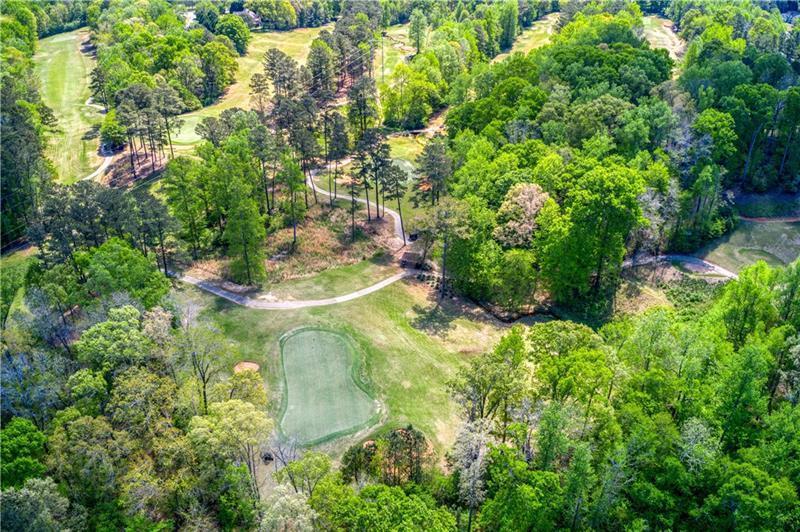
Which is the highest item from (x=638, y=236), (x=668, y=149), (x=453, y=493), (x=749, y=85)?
(x=749, y=85)

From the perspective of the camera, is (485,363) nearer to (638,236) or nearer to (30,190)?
(638,236)

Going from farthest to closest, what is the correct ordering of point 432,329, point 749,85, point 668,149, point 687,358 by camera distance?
point 749,85, point 668,149, point 432,329, point 687,358

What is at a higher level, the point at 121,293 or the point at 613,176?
the point at 613,176

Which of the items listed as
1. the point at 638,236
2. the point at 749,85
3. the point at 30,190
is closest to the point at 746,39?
the point at 749,85

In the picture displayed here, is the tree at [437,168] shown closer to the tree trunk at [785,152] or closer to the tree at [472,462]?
the tree at [472,462]

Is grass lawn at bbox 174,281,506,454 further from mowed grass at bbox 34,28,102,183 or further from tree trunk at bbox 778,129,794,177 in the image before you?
tree trunk at bbox 778,129,794,177

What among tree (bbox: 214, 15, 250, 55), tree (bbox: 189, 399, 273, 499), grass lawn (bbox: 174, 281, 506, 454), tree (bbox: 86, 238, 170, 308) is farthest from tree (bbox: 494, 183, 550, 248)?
tree (bbox: 214, 15, 250, 55)

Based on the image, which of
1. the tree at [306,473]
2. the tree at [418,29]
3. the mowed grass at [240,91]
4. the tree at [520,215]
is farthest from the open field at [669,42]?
the tree at [306,473]
